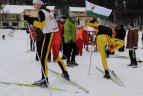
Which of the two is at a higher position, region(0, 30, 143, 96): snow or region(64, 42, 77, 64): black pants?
region(64, 42, 77, 64): black pants

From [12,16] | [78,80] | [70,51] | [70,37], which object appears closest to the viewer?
[78,80]

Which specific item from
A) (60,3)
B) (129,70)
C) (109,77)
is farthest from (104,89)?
(60,3)

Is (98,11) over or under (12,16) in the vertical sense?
over

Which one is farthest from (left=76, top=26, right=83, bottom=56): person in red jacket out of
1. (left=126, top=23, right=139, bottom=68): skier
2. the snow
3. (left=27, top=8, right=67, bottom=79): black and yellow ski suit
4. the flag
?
(left=27, top=8, right=67, bottom=79): black and yellow ski suit

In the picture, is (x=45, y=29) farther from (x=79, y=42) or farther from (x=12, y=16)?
(x=12, y=16)

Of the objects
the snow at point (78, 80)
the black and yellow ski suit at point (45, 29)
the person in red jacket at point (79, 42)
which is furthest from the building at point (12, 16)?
the black and yellow ski suit at point (45, 29)

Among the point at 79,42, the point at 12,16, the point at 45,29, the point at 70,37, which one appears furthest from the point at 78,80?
the point at 12,16

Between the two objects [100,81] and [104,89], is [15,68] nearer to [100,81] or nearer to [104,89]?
[100,81]

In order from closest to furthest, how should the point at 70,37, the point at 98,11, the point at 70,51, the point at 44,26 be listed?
the point at 44,26
the point at 98,11
the point at 70,37
the point at 70,51

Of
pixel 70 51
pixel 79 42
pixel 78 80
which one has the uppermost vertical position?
pixel 70 51

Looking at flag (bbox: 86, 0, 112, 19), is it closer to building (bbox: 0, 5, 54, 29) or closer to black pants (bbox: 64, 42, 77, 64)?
black pants (bbox: 64, 42, 77, 64)

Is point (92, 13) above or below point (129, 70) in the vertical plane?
above

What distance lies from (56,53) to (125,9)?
8523cm

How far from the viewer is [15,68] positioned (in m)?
11.5
